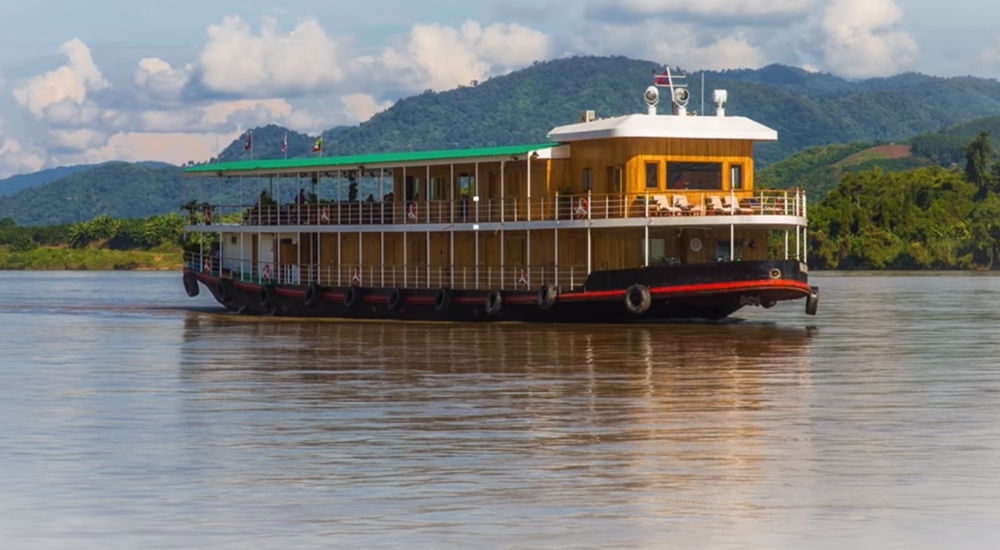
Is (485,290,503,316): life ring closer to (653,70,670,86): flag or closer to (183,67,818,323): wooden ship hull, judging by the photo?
(183,67,818,323): wooden ship hull

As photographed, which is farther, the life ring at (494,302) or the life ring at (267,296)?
the life ring at (267,296)

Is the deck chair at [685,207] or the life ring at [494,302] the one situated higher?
the deck chair at [685,207]

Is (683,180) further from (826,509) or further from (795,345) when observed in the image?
(826,509)

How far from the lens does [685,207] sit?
130ft

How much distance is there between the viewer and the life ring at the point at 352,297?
4575 centimetres

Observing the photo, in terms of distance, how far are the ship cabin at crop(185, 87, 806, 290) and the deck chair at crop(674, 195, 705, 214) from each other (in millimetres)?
51

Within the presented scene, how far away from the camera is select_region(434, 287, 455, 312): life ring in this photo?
142 ft

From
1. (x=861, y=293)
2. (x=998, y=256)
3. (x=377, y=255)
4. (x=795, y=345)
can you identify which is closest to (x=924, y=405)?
(x=795, y=345)

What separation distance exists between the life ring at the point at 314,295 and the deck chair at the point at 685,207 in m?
11.9

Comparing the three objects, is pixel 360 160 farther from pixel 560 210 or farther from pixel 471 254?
pixel 560 210

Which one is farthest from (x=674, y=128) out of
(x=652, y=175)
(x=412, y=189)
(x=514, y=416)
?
(x=514, y=416)

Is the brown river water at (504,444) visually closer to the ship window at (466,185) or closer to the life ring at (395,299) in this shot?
the life ring at (395,299)

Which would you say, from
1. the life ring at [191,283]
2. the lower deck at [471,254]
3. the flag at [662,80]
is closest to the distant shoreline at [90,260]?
the life ring at [191,283]

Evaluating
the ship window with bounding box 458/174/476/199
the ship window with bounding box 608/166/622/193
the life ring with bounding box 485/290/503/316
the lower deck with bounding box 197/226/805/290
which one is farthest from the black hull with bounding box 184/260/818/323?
the ship window with bounding box 458/174/476/199
